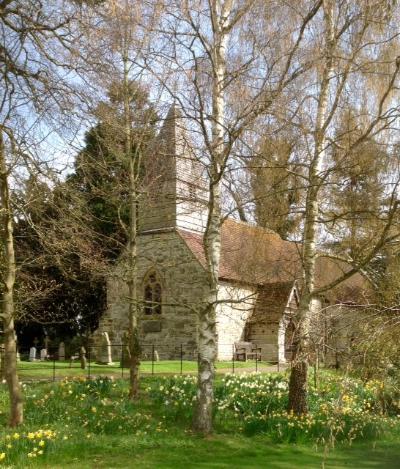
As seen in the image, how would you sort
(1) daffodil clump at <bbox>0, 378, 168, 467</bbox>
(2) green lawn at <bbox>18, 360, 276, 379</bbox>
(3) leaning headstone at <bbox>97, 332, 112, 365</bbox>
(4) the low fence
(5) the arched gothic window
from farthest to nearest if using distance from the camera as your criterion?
(5) the arched gothic window < (3) leaning headstone at <bbox>97, 332, 112, 365</bbox> < (4) the low fence < (2) green lawn at <bbox>18, 360, 276, 379</bbox> < (1) daffodil clump at <bbox>0, 378, 168, 467</bbox>

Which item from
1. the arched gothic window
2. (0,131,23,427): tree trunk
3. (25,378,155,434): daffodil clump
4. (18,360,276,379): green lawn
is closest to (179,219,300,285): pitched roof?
(25,378,155,434): daffodil clump

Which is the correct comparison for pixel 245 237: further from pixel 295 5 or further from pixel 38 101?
pixel 38 101

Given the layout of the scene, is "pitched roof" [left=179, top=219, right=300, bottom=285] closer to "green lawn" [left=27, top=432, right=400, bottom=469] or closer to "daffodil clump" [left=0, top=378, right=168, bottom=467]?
"daffodil clump" [left=0, top=378, right=168, bottom=467]

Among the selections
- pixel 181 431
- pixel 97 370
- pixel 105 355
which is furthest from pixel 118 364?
pixel 181 431

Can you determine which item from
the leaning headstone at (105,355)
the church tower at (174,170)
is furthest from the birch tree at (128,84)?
the leaning headstone at (105,355)

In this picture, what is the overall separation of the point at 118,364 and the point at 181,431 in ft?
37.7

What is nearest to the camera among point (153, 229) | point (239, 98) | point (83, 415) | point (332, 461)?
point (332, 461)

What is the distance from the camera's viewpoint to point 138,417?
10.6 metres

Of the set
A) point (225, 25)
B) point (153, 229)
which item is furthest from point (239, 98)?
point (153, 229)

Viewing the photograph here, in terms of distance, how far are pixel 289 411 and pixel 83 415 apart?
12.1ft

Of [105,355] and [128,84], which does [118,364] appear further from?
[128,84]

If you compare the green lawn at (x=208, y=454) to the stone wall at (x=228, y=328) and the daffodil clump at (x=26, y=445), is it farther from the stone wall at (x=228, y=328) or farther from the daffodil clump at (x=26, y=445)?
the stone wall at (x=228, y=328)

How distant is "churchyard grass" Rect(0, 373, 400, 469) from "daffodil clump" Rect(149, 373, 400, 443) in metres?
0.02

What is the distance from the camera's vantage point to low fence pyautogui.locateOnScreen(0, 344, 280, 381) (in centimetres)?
1670
